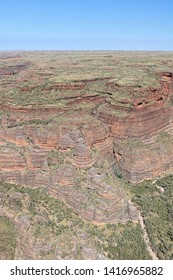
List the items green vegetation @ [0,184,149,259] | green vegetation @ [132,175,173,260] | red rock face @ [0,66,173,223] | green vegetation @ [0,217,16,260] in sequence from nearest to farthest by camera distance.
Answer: green vegetation @ [0,217,16,260]
green vegetation @ [0,184,149,259]
green vegetation @ [132,175,173,260]
red rock face @ [0,66,173,223]

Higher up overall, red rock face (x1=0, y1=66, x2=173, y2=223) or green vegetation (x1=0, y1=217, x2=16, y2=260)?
red rock face (x1=0, y1=66, x2=173, y2=223)

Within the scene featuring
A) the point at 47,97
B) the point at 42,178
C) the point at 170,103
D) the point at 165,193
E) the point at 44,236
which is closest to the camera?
the point at 44,236

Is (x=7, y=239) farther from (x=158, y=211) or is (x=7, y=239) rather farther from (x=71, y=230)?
(x=158, y=211)

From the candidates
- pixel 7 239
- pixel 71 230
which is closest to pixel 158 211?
pixel 71 230

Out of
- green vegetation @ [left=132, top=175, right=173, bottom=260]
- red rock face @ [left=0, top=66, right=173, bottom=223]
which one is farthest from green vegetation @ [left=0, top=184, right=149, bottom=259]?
green vegetation @ [left=132, top=175, right=173, bottom=260]

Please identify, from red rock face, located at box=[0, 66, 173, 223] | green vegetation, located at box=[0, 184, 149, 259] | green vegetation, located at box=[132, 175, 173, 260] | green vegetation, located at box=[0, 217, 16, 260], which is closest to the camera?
green vegetation, located at box=[0, 217, 16, 260]

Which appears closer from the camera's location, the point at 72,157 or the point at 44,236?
the point at 44,236

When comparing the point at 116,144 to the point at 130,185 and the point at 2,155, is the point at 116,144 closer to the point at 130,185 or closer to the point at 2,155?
the point at 130,185

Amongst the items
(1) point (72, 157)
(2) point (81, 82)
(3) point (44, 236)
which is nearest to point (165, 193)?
(1) point (72, 157)

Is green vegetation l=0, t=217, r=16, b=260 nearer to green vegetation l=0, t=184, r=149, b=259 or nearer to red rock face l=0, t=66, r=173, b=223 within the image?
green vegetation l=0, t=184, r=149, b=259

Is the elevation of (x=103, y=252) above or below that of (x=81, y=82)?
below

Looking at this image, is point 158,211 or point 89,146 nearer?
point 158,211
